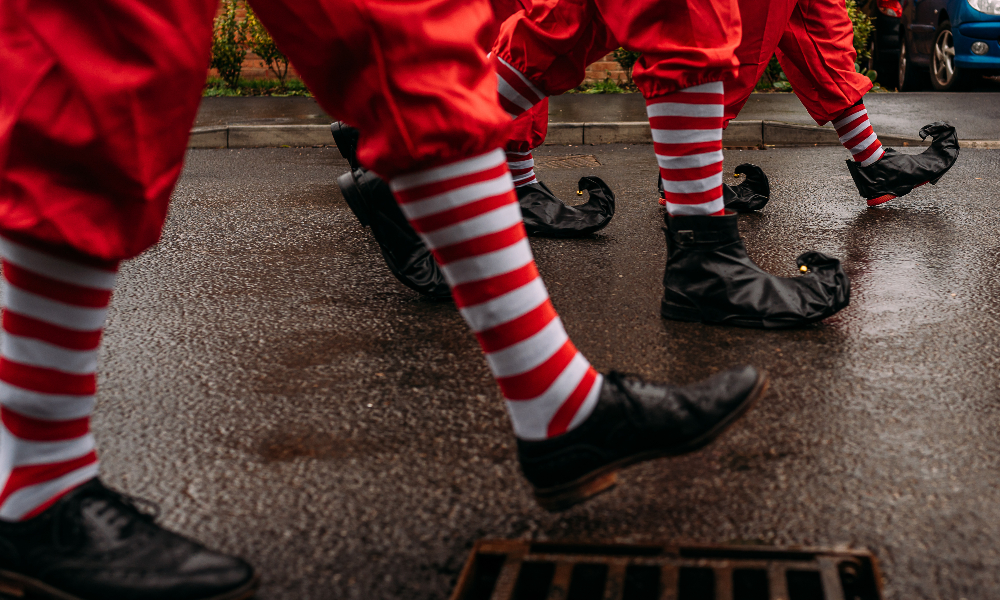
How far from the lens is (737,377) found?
1.50m

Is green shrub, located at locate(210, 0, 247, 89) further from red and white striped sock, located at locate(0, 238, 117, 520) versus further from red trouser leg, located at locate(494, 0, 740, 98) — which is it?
red and white striped sock, located at locate(0, 238, 117, 520)

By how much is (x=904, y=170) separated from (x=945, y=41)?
643 cm

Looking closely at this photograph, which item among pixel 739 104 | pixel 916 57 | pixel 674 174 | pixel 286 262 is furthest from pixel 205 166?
pixel 916 57

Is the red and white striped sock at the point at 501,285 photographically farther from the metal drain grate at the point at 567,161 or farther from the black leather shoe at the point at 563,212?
the metal drain grate at the point at 567,161

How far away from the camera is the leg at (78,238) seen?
1.10m

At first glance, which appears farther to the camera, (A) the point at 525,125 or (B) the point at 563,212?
(B) the point at 563,212

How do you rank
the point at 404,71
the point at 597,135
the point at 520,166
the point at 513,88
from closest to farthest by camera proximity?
the point at 404,71 < the point at 513,88 < the point at 520,166 < the point at 597,135

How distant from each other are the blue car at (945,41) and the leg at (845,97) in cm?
472

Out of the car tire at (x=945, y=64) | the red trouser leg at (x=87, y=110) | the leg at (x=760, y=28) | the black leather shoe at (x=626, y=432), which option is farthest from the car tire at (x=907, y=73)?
the red trouser leg at (x=87, y=110)

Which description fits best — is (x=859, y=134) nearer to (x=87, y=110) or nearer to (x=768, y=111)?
(x=87, y=110)

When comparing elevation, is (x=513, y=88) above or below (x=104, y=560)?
below

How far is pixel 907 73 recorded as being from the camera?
10.4 metres

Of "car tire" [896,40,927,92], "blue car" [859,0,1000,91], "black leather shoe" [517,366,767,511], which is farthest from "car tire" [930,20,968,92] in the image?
"black leather shoe" [517,366,767,511]

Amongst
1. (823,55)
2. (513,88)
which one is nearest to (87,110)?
(513,88)
